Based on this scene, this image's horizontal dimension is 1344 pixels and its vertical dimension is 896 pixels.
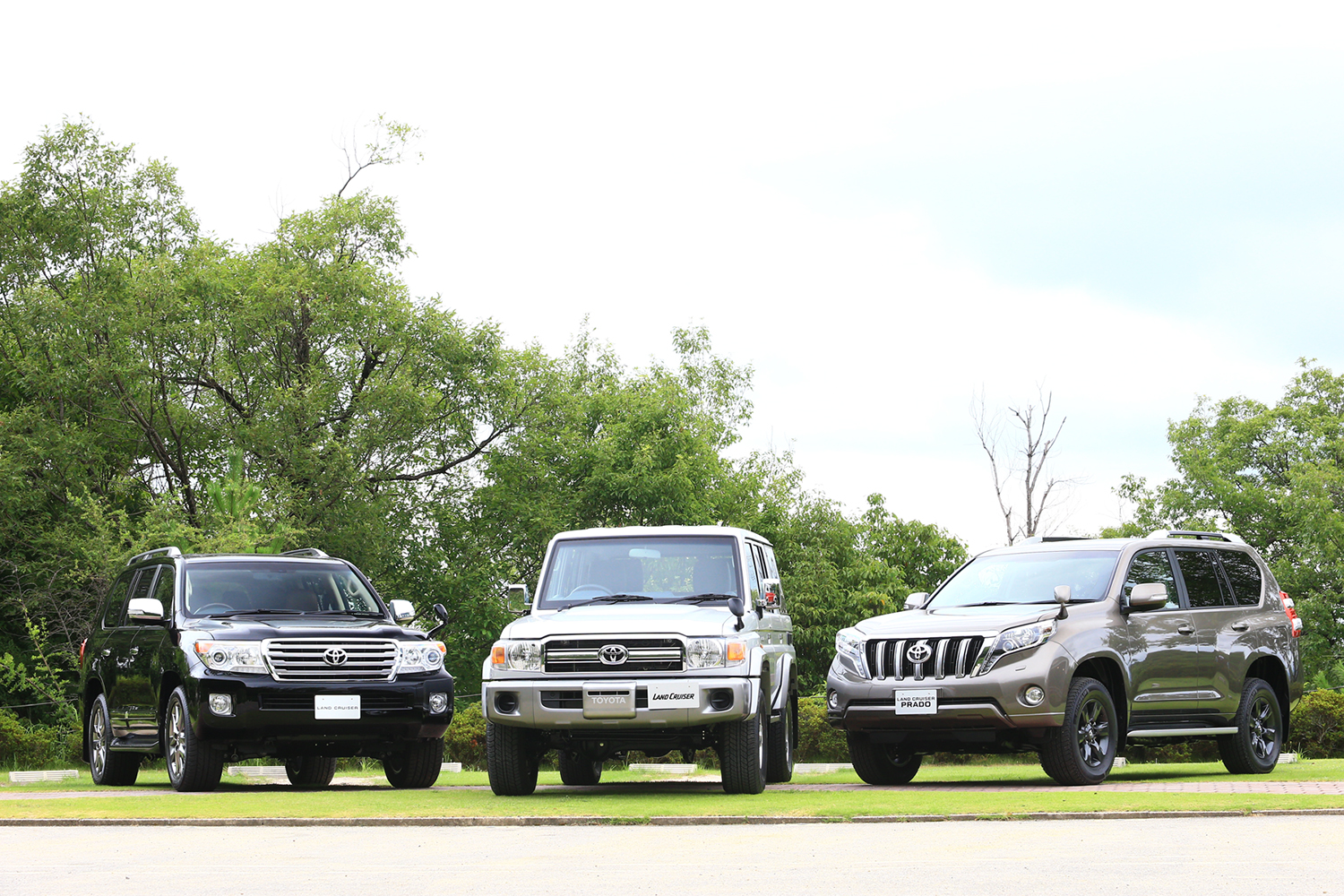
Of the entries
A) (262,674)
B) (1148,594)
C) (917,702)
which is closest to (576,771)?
(262,674)

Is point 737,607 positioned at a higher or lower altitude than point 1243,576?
lower

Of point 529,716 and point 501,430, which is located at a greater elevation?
point 501,430

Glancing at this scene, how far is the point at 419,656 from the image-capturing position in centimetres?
1466

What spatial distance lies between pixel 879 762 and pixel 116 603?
793cm

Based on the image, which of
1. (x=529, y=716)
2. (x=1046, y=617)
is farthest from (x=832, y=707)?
(x=529, y=716)

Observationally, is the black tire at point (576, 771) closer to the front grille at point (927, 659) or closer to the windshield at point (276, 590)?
the windshield at point (276, 590)

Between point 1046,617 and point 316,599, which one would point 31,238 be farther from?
point 1046,617

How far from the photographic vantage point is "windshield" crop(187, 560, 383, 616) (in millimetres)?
15414

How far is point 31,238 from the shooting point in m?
39.6

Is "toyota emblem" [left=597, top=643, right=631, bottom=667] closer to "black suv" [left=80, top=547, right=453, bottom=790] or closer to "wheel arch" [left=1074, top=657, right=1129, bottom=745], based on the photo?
"black suv" [left=80, top=547, right=453, bottom=790]

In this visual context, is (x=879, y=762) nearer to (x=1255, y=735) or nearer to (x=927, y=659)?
(x=927, y=659)

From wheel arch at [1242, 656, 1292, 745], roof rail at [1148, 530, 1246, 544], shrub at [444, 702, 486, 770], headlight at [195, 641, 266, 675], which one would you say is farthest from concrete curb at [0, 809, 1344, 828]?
shrub at [444, 702, 486, 770]

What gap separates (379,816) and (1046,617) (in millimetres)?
5673

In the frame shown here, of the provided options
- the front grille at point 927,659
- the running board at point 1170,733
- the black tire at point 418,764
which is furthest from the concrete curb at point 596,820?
the black tire at point 418,764
